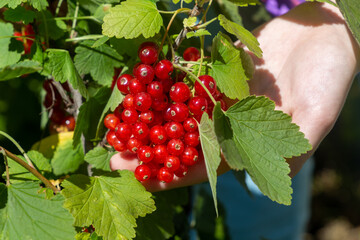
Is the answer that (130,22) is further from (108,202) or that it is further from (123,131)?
(108,202)

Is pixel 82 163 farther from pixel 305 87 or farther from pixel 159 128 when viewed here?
pixel 305 87

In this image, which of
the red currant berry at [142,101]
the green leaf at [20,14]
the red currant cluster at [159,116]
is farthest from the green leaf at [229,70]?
the green leaf at [20,14]

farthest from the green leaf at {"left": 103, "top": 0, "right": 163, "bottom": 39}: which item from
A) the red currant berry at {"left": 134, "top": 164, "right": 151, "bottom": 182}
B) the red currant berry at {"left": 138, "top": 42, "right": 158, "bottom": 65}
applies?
the red currant berry at {"left": 134, "top": 164, "right": 151, "bottom": 182}

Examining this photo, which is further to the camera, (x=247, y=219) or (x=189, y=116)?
(x=247, y=219)

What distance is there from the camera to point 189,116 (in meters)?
0.77

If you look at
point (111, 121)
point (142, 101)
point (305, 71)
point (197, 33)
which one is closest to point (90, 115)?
point (111, 121)

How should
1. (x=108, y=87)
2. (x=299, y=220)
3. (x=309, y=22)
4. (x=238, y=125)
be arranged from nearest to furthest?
(x=238, y=125)
(x=108, y=87)
(x=309, y=22)
(x=299, y=220)

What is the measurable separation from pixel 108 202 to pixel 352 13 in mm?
569

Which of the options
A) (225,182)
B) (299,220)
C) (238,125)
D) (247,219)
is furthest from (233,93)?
(299,220)

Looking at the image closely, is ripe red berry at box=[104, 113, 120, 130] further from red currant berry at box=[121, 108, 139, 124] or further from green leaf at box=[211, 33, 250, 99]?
green leaf at box=[211, 33, 250, 99]

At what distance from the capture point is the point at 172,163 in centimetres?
76

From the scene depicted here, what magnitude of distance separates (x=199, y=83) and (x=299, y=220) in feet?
4.74

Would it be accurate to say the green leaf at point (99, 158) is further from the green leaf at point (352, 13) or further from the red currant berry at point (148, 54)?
the green leaf at point (352, 13)

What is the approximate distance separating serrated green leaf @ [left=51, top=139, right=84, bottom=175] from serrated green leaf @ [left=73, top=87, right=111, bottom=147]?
0.05 metres
